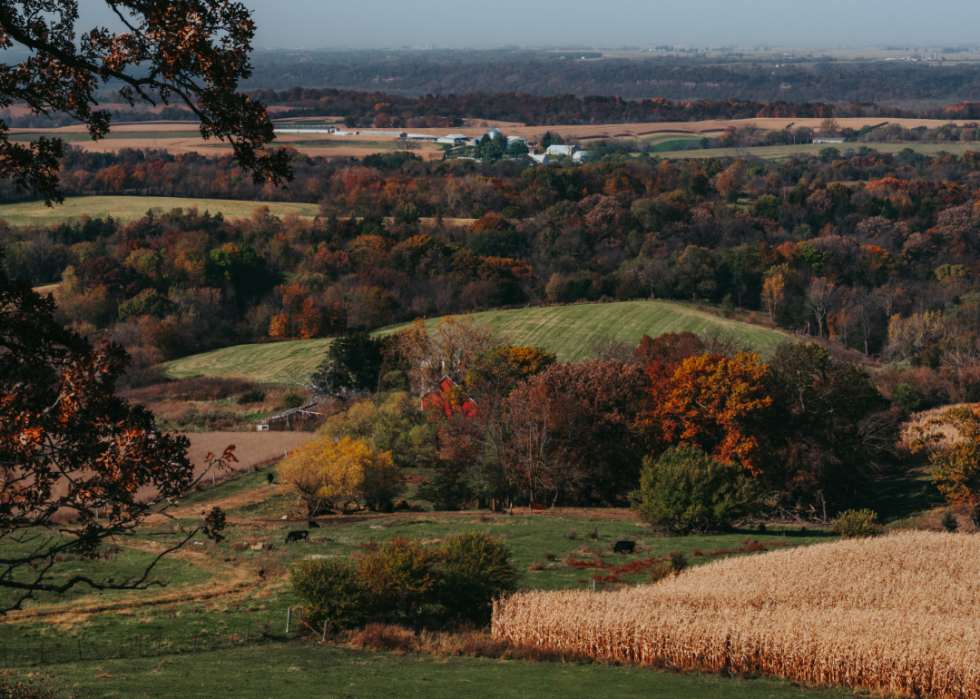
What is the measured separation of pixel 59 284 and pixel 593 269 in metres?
71.4

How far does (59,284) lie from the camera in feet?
391

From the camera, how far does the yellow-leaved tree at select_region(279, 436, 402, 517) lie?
52.8 m

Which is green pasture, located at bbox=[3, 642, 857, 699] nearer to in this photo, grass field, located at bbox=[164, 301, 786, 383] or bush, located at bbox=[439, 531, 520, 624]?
bush, located at bbox=[439, 531, 520, 624]

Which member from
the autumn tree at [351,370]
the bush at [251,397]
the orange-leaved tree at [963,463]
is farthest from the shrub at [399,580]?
the bush at [251,397]

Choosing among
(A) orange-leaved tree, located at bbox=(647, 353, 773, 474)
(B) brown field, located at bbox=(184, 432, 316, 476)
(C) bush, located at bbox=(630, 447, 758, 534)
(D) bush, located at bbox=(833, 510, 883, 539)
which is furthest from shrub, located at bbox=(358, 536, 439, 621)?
(B) brown field, located at bbox=(184, 432, 316, 476)

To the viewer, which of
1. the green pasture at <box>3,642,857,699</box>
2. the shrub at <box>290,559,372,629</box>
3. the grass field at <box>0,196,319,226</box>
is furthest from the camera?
the grass field at <box>0,196,319,226</box>

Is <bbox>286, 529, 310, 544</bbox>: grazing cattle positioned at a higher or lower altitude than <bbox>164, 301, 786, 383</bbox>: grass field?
higher

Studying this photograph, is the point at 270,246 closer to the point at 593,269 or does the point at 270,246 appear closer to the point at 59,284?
the point at 59,284

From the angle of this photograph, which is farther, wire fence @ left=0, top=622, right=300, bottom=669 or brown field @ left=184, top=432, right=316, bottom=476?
brown field @ left=184, top=432, right=316, bottom=476

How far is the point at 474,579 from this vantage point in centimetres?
3195

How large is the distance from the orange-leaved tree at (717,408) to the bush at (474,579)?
26703 mm

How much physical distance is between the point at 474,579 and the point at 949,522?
32.2 m

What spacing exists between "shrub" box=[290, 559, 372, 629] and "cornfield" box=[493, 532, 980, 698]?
457cm

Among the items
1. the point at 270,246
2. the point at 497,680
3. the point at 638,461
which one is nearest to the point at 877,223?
the point at 270,246
